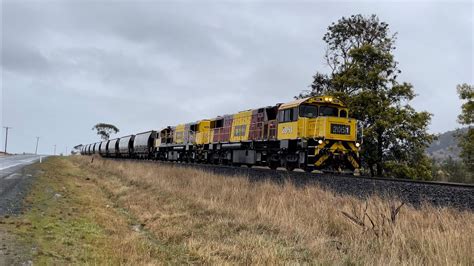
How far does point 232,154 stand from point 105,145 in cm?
5005

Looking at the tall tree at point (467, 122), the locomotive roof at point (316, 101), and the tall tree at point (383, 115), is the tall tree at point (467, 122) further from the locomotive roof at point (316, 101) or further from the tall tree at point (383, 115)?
the locomotive roof at point (316, 101)

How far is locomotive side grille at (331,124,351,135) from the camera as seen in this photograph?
20.4 meters

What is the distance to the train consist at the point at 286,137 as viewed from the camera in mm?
20188

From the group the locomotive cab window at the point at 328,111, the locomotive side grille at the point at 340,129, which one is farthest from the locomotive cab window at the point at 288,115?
the locomotive side grille at the point at 340,129

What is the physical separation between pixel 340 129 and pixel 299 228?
11.4m

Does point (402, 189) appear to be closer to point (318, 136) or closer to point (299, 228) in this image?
point (299, 228)

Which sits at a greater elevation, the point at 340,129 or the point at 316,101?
the point at 316,101

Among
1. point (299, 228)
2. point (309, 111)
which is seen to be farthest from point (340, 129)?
point (299, 228)

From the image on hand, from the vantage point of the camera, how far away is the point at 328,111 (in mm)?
22000

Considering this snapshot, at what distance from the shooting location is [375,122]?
30.8 m

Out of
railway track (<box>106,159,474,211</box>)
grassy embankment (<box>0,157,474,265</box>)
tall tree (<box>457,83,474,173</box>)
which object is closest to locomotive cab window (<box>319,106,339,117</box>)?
railway track (<box>106,159,474,211</box>)

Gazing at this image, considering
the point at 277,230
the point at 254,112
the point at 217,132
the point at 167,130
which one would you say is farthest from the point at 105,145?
the point at 277,230

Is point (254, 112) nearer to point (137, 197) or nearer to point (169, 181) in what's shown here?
point (169, 181)

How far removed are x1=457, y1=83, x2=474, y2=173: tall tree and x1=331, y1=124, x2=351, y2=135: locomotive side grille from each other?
16.5 metres
